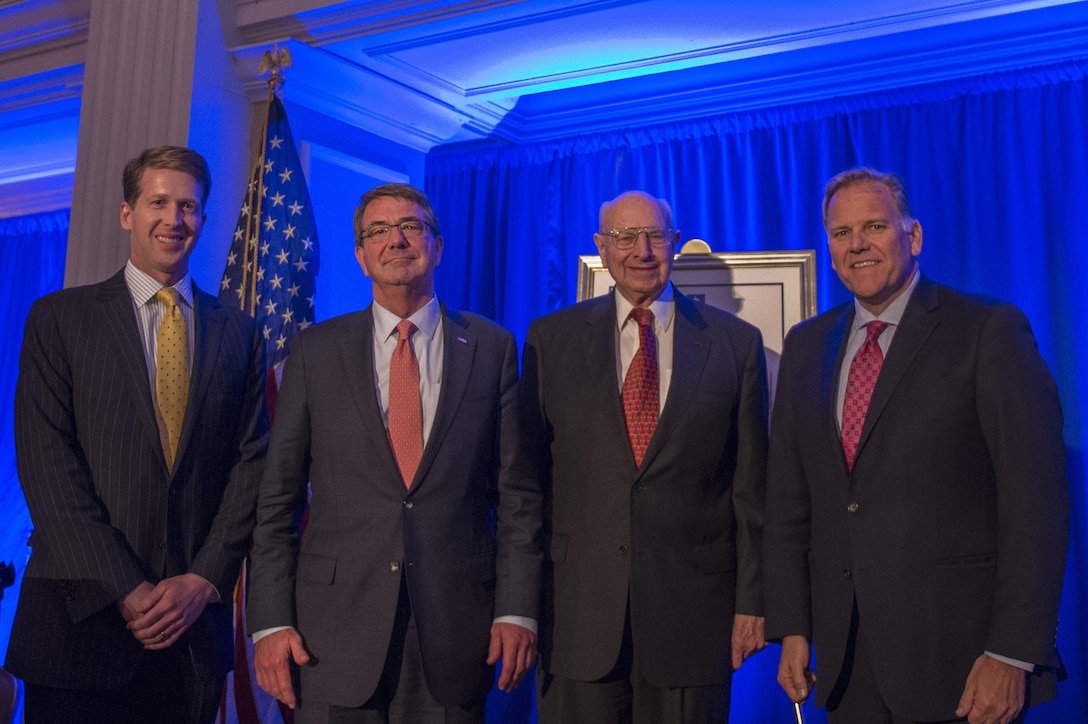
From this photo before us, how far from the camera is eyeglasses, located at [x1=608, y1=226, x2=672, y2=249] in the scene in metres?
2.75

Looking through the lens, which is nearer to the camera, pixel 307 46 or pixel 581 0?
pixel 581 0

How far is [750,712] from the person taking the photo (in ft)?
14.9

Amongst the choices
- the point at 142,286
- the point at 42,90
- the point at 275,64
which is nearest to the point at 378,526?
the point at 142,286

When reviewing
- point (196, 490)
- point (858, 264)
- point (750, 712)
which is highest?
point (858, 264)

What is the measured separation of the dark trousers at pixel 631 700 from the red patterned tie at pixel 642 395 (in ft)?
1.43

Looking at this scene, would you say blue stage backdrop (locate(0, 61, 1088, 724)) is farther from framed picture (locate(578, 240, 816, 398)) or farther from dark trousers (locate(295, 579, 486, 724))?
dark trousers (locate(295, 579, 486, 724))

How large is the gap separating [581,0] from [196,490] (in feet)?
7.75

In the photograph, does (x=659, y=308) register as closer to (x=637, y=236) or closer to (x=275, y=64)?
(x=637, y=236)

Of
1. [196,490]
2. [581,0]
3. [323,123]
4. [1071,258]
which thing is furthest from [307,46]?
[1071,258]

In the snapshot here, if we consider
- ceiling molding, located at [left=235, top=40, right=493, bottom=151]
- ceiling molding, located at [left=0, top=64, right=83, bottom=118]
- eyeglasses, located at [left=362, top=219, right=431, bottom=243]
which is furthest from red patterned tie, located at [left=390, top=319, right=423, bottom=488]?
ceiling molding, located at [left=0, top=64, right=83, bottom=118]

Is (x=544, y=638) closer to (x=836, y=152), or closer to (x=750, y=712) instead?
(x=750, y=712)

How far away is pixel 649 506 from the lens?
2.50 meters

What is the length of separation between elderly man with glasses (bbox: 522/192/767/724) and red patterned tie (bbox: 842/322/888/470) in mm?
302

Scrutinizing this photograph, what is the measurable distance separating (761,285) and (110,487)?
2318 millimetres
